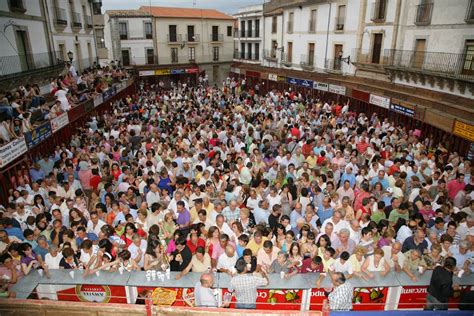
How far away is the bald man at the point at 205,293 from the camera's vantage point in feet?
17.3

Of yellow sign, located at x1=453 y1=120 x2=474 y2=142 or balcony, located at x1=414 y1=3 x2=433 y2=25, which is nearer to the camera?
yellow sign, located at x1=453 y1=120 x2=474 y2=142

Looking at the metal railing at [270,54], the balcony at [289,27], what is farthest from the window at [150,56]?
the balcony at [289,27]

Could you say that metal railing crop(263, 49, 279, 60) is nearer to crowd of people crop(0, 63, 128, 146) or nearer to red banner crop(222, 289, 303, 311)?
crowd of people crop(0, 63, 128, 146)

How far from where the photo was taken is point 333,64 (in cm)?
2628

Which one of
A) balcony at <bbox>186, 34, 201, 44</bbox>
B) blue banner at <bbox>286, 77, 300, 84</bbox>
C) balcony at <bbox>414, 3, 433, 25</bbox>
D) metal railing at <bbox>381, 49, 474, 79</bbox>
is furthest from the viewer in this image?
balcony at <bbox>186, 34, 201, 44</bbox>

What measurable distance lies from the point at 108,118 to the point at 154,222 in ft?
39.1

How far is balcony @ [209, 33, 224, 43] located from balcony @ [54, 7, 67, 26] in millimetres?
25811

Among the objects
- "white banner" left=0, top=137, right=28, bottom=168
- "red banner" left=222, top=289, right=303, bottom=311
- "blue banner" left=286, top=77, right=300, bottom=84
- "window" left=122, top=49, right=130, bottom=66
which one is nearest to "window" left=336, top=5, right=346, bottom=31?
"blue banner" left=286, top=77, right=300, bottom=84

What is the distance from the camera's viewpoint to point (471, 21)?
14883 millimetres

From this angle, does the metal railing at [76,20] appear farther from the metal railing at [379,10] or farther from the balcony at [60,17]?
the metal railing at [379,10]

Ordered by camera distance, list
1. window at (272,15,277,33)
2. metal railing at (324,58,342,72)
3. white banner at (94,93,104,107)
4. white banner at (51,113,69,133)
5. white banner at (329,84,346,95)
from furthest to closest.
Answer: window at (272,15,277,33), metal railing at (324,58,342,72), white banner at (329,84,346,95), white banner at (94,93,104,107), white banner at (51,113,69,133)

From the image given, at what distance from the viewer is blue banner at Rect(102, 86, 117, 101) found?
20.4 m

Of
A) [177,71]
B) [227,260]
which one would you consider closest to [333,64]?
[177,71]

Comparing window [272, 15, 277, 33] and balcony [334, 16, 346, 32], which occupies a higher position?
window [272, 15, 277, 33]
